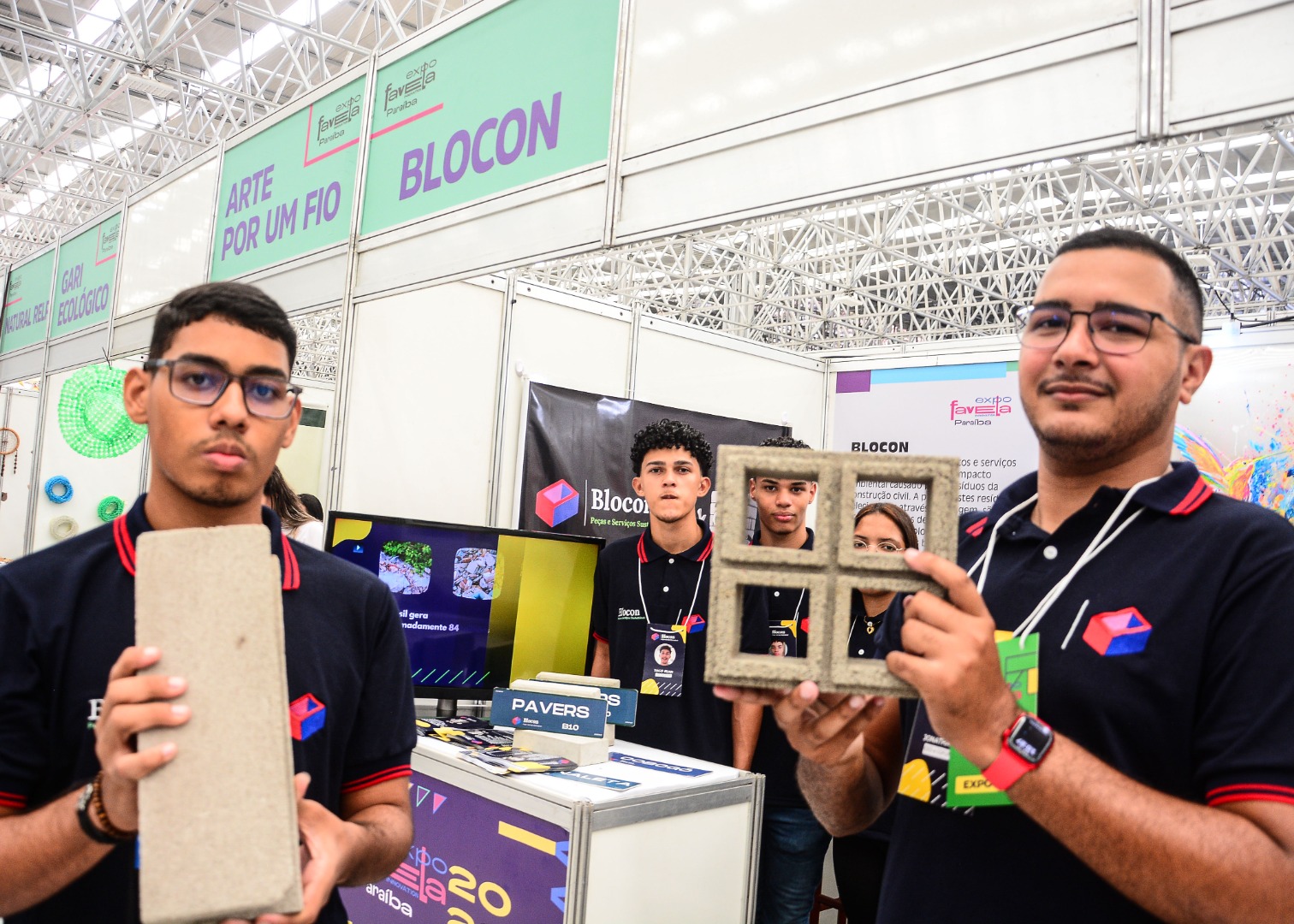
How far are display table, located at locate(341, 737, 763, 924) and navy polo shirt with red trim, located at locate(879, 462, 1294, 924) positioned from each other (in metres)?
1.08

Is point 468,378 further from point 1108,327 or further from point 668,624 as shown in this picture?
point 1108,327

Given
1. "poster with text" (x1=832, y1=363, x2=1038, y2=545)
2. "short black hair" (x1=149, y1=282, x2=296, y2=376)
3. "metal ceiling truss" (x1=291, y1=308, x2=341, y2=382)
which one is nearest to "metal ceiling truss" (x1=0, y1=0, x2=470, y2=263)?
"metal ceiling truss" (x1=291, y1=308, x2=341, y2=382)

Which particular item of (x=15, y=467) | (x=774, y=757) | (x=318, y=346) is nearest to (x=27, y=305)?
(x=15, y=467)

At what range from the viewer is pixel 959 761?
1095 millimetres

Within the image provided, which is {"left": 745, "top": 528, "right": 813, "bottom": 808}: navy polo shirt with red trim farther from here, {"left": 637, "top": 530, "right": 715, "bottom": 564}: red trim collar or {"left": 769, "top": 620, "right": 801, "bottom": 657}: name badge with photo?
{"left": 637, "top": 530, "right": 715, "bottom": 564}: red trim collar

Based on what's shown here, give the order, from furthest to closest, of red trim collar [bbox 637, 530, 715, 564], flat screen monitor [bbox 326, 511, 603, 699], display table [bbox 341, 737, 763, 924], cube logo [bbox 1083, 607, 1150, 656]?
flat screen monitor [bbox 326, 511, 603, 699] → red trim collar [bbox 637, 530, 715, 564] → display table [bbox 341, 737, 763, 924] → cube logo [bbox 1083, 607, 1150, 656]

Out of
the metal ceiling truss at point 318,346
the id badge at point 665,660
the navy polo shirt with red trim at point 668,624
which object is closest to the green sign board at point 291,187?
the navy polo shirt with red trim at point 668,624

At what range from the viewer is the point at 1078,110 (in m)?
1.64

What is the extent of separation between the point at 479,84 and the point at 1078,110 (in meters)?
1.95

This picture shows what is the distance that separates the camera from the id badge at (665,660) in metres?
2.71

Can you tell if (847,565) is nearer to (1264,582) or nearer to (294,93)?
(1264,582)

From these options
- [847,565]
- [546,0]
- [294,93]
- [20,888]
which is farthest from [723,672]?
[294,93]

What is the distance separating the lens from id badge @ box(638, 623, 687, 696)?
8.89ft

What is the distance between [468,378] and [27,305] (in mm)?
5376
